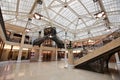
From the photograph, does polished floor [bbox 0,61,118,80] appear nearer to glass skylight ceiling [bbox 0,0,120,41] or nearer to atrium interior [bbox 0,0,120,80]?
atrium interior [bbox 0,0,120,80]

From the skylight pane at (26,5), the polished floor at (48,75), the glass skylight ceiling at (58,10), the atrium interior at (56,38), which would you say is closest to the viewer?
the polished floor at (48,75)

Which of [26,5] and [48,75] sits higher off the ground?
[26,5]

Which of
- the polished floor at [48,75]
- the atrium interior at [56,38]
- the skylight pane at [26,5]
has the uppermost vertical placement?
the skylight pane at [26,5]

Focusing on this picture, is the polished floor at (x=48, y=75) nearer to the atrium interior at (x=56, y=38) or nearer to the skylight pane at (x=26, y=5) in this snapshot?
the atrium interior at (x=56, y=38)

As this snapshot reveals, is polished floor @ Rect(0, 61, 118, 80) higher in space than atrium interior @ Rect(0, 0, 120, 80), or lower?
lower

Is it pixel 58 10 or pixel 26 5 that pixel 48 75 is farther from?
pixel 58 10

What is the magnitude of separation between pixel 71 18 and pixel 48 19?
14.5 ft

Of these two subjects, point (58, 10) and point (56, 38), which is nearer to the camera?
point (56, 38)

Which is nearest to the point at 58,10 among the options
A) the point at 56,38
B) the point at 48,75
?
the point at 56,38

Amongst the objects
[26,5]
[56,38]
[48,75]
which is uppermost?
[26,5]

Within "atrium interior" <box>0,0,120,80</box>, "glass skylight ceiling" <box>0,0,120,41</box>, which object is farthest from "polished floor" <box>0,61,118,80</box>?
"glass skylight ceiling" <box>0,0,120,41</box>

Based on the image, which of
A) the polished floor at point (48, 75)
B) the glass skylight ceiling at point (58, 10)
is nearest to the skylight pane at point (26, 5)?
the glass skylight ceiling at point (58, 10)

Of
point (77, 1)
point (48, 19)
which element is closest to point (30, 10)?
point (48, 19)

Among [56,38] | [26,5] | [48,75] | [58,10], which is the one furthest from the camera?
[58,10]
